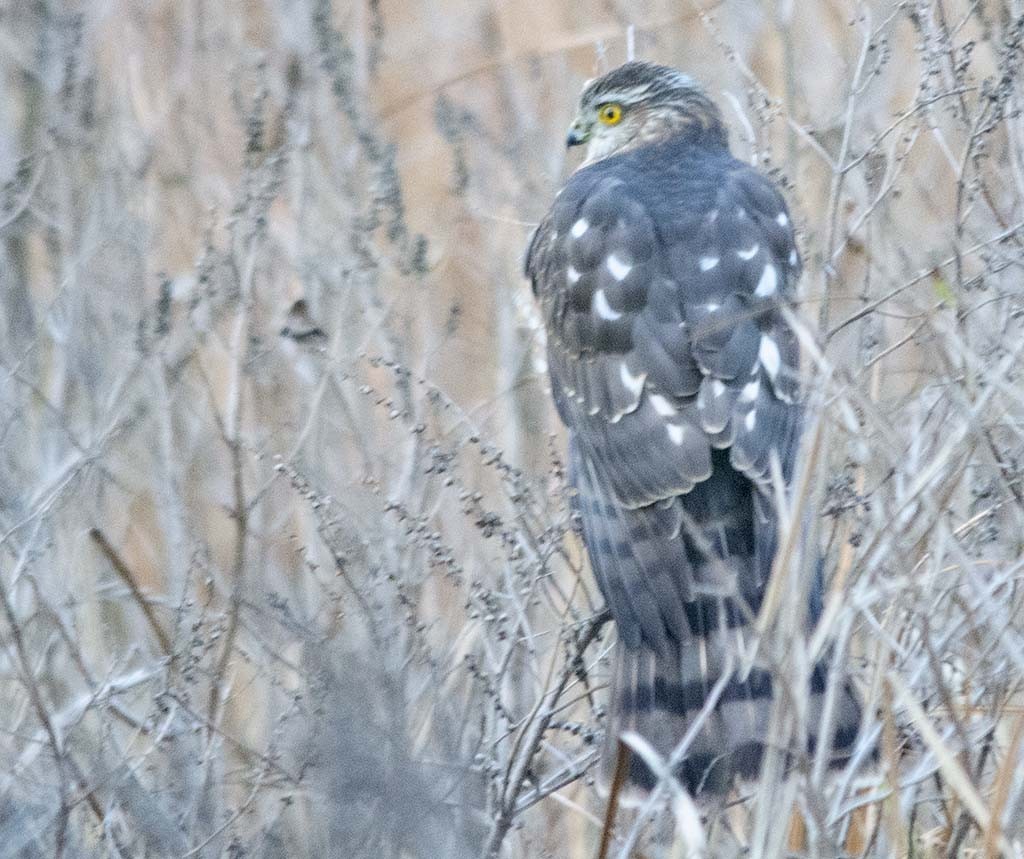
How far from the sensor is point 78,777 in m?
2.90

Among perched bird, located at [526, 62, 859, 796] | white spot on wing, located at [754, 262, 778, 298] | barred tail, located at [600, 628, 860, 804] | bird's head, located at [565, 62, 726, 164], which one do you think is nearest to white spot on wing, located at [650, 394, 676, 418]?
perched bird, located at [526, 62, 859, 796]

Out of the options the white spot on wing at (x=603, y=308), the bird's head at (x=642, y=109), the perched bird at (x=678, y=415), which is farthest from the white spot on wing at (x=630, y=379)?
the bird's head at (x=642, y=109)

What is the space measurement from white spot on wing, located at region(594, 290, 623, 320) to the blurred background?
1.02ft

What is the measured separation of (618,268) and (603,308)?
0.09 metres

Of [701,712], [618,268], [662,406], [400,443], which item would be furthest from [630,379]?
[400,443]

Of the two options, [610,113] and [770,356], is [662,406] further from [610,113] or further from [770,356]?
[610,113]

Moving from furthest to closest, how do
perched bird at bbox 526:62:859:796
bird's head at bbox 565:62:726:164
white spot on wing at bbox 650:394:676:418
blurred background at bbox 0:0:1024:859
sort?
1. bird's head at bbox 565:62:726:164
2. white spot on wing at bbox 650:394:676:418
3. perched bird at bbox 526:62:859:796
4. blurred background at bbox 0:0:1024:859

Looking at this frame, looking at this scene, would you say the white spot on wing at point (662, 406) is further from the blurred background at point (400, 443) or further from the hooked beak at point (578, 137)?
the hooked beak at point (578, 137)

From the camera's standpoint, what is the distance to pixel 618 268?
3381 millimetres

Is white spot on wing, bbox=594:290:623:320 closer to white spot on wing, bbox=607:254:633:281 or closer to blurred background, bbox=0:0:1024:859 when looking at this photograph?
white spot on wing, bbox=607:254:633:281

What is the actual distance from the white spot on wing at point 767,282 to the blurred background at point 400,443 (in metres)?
0.14

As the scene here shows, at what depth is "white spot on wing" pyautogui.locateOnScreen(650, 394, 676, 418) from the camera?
3150 mm

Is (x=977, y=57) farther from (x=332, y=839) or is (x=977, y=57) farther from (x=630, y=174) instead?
(x=332, y=839)

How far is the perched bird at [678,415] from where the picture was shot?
2896mm
